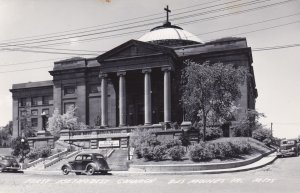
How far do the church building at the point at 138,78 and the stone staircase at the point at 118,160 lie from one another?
11040mm

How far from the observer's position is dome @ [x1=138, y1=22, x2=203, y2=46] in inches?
2739

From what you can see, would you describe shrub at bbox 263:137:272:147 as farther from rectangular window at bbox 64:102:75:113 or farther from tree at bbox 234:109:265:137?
rectangular window at bbox 64:102:75:113

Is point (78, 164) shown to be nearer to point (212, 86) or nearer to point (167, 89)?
point (212, 86)

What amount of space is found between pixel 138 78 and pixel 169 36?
410 inches

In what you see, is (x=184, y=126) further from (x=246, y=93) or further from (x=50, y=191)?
(x=50, y=191)

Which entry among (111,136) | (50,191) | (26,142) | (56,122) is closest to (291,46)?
(50,191)

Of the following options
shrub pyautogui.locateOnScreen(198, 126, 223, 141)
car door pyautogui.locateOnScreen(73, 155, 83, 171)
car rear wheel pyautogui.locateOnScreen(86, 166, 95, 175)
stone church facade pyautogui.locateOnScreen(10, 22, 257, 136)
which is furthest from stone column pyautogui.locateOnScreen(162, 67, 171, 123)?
car rear wheel pyautogui.locateOnScreen(86, 166, 95, 175)

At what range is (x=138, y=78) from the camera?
6469cm

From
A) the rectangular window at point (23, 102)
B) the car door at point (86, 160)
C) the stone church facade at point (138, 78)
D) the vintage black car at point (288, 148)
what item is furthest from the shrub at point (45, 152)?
the rectangular window at point (23, 102)

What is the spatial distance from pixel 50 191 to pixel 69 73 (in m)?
51.1

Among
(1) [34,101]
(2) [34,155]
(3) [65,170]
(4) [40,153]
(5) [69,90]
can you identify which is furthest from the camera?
(1) [34,101]

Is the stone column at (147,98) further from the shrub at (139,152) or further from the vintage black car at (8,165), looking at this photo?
the vintage black car at (8,165)

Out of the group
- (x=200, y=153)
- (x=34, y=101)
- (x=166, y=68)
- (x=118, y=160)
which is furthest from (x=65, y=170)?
(x=34, y=101)

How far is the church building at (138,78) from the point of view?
5841 cm
